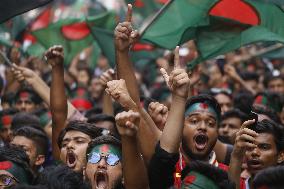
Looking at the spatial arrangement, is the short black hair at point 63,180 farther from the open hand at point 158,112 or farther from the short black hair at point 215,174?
the open hand at point 158,112

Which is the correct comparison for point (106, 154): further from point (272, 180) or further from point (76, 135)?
point (272, 180)

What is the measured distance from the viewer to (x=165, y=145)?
4.46 meters

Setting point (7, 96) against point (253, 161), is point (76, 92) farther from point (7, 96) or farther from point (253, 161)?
point (253, 161)

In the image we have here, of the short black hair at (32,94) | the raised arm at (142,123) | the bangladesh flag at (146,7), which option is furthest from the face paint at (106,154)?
the bangladesh flag at (146,7)

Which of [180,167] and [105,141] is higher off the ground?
[105,141]

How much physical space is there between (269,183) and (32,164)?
2815mm

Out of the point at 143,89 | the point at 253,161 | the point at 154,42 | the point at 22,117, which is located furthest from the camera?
the point at 143,89

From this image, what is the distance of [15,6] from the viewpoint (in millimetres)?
5289

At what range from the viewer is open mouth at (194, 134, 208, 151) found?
5.42 metres

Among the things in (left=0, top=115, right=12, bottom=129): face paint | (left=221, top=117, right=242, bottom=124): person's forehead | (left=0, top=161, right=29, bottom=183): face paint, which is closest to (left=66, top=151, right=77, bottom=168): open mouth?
(left=0, top=161, right=29, bottom=183): face paint

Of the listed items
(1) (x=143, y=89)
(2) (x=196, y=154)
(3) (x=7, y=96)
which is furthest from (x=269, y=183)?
(1) (x=143, y=89)

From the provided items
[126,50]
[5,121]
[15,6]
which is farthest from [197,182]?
[5,121]

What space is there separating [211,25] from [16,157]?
2.42 m

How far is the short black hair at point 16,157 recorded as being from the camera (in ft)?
16.8
